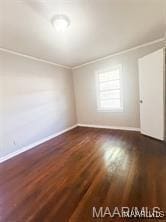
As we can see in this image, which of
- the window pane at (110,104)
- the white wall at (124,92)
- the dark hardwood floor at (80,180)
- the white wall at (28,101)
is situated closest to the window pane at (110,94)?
the window pane at (110,104)

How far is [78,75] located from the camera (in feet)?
17.0

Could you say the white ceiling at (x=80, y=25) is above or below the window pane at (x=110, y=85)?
above

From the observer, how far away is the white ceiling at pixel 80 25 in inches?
73.9

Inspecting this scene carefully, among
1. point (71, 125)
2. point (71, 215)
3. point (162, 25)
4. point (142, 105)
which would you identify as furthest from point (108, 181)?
point (71, 125)

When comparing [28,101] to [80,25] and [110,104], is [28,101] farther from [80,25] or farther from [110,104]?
[110,104]

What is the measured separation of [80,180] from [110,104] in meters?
3.07

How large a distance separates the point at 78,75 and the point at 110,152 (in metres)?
3.35

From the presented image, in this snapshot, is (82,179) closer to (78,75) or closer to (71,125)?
(71,125)

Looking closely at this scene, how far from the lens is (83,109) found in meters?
5.25

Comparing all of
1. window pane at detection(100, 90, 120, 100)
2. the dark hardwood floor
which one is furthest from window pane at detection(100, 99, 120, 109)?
the dark hardwood floor

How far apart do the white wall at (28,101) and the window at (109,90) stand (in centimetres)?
127

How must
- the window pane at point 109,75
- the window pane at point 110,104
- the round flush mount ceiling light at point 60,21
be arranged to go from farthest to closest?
the window pane at point 110,104, the window pane at point 109,75, the round flush mount ceiling light at point 60,21

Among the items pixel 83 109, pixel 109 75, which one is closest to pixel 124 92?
pixel 109 75

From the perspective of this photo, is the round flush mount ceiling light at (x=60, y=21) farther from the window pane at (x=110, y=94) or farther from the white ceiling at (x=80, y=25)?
the window pane at (x=110, y=94)
